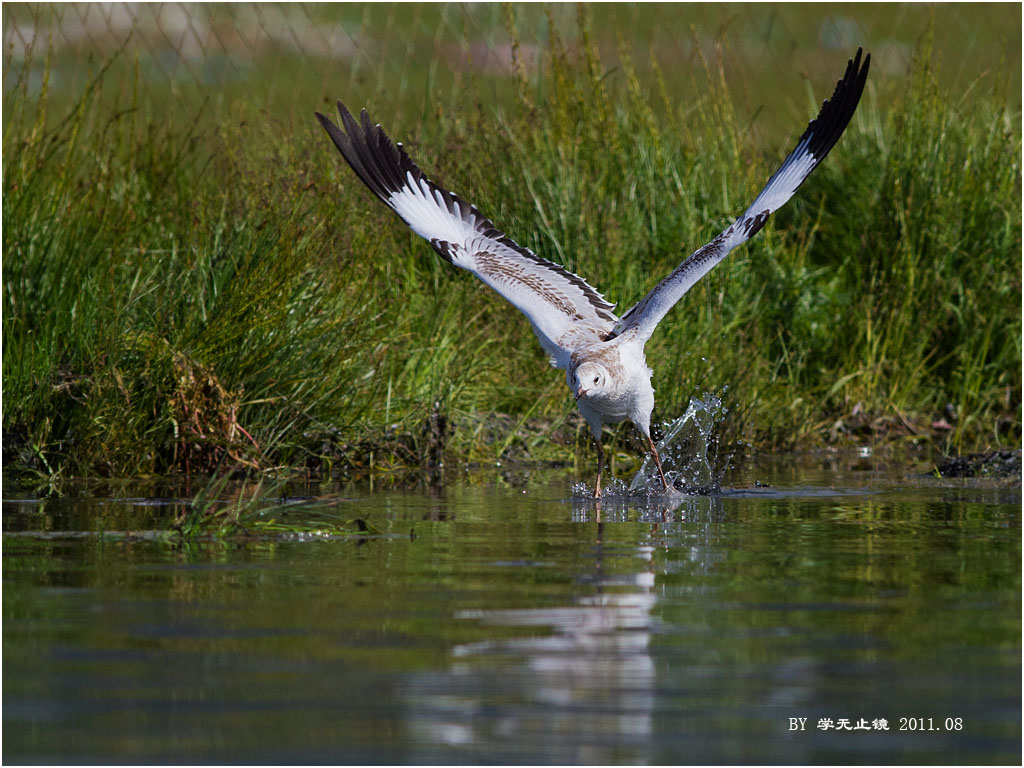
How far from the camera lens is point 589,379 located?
344 inches

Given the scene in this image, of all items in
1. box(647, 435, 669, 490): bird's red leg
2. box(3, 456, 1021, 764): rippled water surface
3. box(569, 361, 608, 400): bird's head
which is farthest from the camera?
box(647, 435, 669, 490): bird's red leg

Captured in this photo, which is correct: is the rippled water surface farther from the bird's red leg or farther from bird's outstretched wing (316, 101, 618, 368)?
bird's outstretched wing (316, 101, 618, 368)

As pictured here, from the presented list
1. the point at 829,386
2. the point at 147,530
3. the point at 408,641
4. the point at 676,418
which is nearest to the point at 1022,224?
the point at 829,386

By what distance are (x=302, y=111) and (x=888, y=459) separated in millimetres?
5249

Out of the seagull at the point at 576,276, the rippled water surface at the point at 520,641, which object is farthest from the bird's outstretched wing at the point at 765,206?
the rippled water surface at the point at 520,641

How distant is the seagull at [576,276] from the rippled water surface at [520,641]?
1511 millimetres

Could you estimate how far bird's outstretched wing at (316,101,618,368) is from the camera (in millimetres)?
9625

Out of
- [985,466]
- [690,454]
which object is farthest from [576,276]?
[985,466]

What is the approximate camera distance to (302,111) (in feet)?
41.9

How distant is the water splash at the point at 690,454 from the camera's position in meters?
Answer: 9.52

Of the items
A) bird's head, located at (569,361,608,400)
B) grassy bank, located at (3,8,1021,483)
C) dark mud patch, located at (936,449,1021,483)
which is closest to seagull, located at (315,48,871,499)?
bird's head, located at (569,361,608,400)

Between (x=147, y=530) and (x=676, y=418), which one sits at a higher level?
(x=676, y=418)

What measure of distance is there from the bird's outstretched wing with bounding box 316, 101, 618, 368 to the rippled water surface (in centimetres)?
219

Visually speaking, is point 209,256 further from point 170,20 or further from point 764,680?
point 170,20
